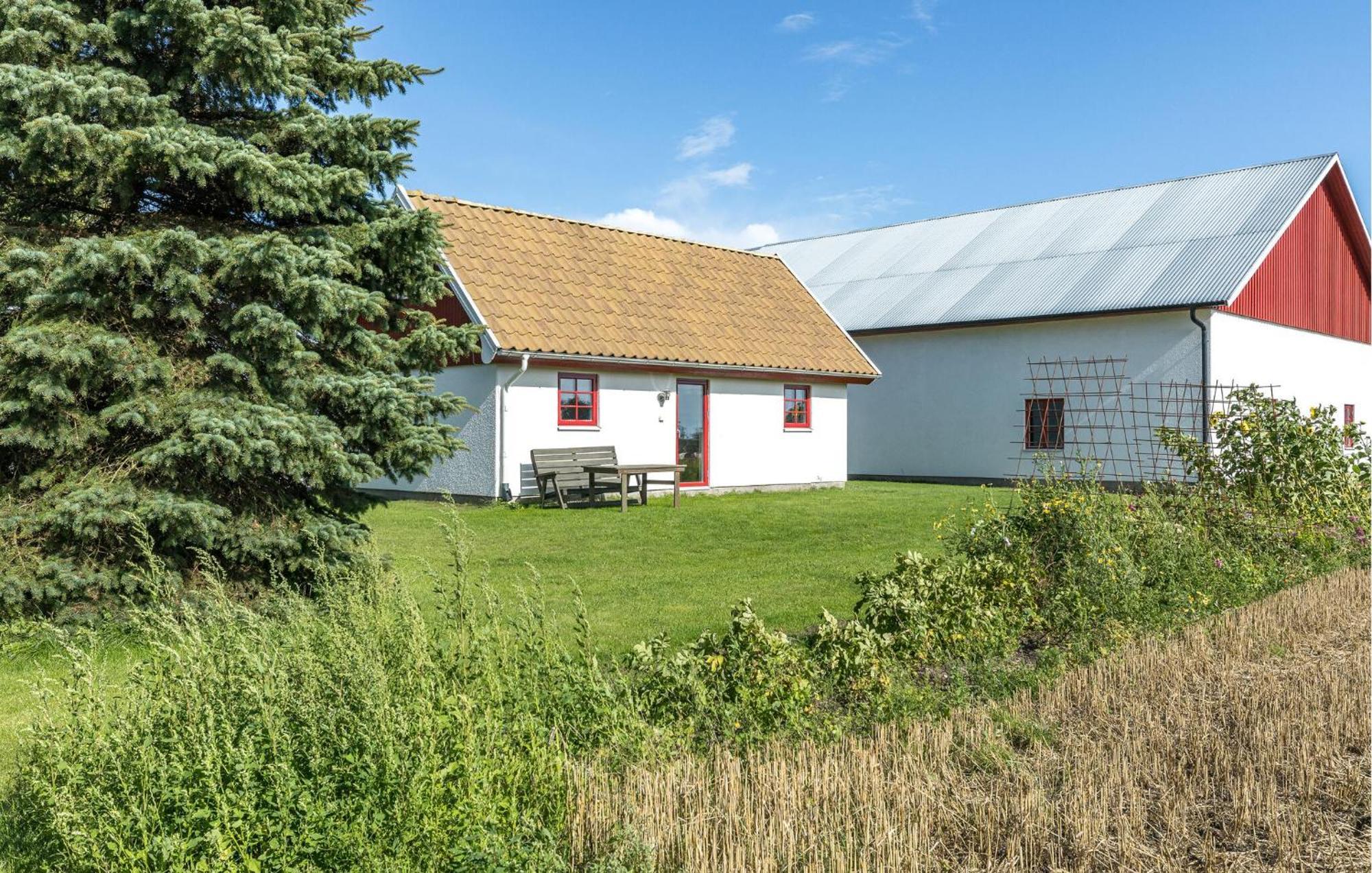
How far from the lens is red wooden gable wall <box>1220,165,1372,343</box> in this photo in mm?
23219

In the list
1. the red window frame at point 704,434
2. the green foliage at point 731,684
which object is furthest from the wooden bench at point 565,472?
the green foliage at point 731,684

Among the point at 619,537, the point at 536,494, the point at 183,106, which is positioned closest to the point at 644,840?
the point at 183,106

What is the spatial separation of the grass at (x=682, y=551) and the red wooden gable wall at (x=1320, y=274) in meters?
9.79

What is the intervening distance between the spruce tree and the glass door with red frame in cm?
1138

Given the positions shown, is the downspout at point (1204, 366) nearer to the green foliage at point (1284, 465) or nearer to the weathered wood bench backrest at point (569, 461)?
the green foliage at point (1284, 465)

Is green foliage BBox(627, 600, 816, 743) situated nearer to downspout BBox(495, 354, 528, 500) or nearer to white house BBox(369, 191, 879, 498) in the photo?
white house BBox(369, 191, 879, 498)

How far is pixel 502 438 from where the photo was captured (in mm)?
17062

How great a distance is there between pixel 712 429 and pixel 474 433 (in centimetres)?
496

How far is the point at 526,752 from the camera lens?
4152 mm

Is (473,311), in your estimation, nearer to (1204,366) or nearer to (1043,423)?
(1043,423)

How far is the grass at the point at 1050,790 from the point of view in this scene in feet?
12.1

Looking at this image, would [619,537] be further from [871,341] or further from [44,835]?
[871,341]

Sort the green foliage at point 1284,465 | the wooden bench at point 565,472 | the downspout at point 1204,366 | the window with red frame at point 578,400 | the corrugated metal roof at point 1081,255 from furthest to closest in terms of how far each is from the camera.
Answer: the corrugated metal roof at point 1081,255
the downspout at point 1204,366
the window with red frame at point 578,400
the wooden bench at point 565,472
the green foliage at point 1284,465

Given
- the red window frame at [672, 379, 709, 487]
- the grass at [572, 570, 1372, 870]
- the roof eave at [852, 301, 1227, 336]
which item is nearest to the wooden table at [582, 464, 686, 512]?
the red window frame at [672, 379, 709, 487]
